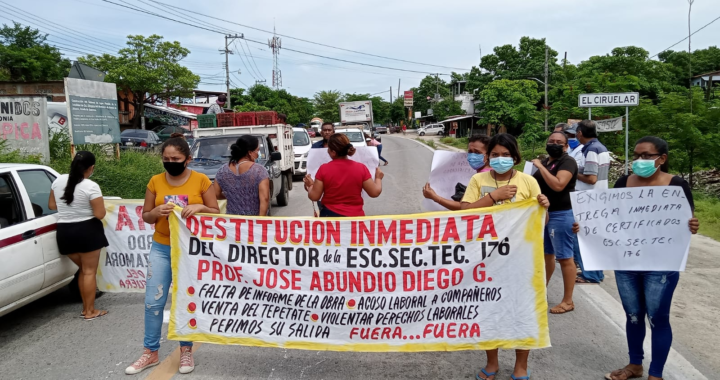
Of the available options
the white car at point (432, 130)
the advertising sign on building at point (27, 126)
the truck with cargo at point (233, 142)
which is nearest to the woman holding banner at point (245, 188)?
the truck with cargo at point (233, 142)

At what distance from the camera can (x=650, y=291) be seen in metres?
3.62

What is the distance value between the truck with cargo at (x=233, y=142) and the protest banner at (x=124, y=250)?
115 inches

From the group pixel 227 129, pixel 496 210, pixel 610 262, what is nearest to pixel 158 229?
pixel 496 210

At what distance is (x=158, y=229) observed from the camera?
402cm

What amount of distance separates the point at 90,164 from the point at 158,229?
1.54 meters

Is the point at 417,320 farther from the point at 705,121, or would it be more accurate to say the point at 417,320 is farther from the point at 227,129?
the point at 705,121

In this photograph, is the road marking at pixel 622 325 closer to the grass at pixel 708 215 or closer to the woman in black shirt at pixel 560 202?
the woman in black shirt at pixel 560 202

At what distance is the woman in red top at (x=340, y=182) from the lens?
15.2 ft

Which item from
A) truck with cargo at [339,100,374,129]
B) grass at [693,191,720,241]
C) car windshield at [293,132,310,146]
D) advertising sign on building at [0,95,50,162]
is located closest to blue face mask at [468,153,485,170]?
grass at [693,191,720,241]

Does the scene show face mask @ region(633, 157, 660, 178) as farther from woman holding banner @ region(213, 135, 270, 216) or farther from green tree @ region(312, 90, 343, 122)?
green tree @ region(312, 90, 343, 122)

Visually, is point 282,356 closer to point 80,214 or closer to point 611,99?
point 80,214

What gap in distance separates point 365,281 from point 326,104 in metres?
85.4

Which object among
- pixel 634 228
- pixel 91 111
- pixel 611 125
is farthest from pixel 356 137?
pixel 634 228

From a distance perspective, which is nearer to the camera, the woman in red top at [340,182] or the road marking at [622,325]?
the road marking at [622,325]
